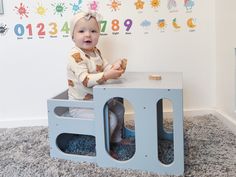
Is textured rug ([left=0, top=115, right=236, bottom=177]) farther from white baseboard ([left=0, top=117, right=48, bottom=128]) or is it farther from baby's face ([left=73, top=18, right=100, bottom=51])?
baby's face ([left=73, top=18, right=100, bottom=51])

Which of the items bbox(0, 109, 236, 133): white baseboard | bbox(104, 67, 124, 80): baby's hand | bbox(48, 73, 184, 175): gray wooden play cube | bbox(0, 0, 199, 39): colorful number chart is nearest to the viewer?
bbox(48, 73, 184, 175): gray wooden play cube

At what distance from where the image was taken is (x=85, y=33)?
1.09 m

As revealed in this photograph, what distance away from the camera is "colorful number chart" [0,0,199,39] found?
4.38 feet

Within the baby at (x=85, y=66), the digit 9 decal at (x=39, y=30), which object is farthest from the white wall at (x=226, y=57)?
the digit 9 decal at (x=39, y=30)

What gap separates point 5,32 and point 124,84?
2.44 feet

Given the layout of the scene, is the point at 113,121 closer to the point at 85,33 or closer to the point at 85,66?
the point at 85,66

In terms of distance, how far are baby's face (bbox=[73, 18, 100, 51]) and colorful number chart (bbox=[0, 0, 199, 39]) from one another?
0.24 m

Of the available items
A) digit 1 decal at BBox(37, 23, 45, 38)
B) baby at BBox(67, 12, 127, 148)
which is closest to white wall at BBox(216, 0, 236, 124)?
baby at BBox(67, 12, 127, 148)

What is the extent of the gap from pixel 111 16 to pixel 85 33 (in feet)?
0.97

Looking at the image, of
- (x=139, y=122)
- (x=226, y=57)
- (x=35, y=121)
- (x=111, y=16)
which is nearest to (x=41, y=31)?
(x=111, y=16)

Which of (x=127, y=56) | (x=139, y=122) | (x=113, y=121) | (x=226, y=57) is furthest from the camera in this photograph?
(x=127, y=56)

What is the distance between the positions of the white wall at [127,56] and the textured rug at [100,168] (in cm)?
18

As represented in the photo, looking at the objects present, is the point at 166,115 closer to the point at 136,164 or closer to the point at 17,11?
the point at 136,164

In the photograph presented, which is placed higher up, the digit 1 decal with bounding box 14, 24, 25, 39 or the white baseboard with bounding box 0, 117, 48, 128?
the digit 1 decal with bounding box 14, 24, 25, 39
